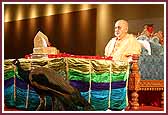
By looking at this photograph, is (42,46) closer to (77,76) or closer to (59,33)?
(59,33)

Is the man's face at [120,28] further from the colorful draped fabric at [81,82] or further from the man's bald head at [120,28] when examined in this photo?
the colorful draped fabric at [81,82]

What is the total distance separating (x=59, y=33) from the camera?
335cm

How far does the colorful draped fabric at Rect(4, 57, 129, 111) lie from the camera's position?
3295 millimetres

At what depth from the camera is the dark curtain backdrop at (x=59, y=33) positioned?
334 cm

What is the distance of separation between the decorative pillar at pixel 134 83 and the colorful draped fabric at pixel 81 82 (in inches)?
2.1

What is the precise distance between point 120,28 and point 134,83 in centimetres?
32

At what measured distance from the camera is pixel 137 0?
10.9 ft

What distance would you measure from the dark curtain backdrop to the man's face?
13 cm

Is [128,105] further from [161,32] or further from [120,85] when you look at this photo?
[161,32]

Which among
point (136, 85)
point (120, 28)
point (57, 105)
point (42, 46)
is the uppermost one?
point (120, 28)

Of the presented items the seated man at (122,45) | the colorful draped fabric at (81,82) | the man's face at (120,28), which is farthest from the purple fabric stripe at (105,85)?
the man's face at (120,28)

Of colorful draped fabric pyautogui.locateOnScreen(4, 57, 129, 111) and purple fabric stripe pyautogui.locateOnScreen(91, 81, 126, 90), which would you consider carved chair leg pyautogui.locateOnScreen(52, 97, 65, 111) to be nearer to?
colorful draped fabric pyautogui.locateOnScreen(4, 57, 129, 111)

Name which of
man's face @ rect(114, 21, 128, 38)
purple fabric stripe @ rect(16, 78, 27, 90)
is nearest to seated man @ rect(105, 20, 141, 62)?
man's face @ rect(114, 21, 128, 38)

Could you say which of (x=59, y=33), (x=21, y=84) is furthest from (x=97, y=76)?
(x=21, y=84)
